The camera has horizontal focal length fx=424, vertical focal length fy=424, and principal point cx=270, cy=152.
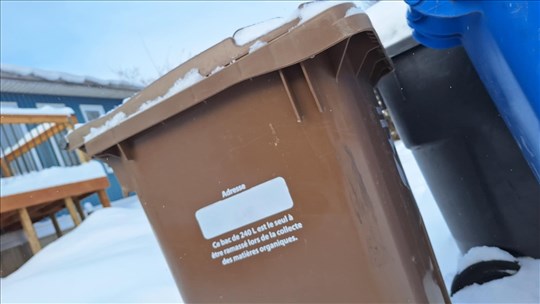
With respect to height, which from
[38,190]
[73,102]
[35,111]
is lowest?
[38,190]

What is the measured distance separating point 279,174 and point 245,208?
205 millimetres

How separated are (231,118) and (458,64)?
1.44 m

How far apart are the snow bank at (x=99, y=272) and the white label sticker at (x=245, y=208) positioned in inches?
52.2

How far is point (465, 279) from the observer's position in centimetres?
245

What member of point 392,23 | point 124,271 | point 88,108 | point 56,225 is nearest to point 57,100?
point 88,108

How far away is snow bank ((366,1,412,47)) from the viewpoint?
97.0 inches

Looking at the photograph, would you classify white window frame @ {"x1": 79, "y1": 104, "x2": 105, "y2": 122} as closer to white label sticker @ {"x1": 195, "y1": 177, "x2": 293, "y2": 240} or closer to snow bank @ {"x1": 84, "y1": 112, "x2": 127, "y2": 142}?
snow bank @ {"x1": 84, "y1": 112, "x2": 127, "y2": 142}

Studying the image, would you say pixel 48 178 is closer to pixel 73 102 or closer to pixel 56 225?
pixel 56 225

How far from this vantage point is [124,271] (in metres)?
3.88

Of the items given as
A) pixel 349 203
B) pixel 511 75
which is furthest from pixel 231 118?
pixel 511 75

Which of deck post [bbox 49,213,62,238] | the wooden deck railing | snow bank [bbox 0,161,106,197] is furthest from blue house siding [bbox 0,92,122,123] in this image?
snow bank [bbox 0,161,106,197]

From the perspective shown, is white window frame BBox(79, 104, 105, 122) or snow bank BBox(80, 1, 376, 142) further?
white window frame BBox(79, 104, 105, 122)

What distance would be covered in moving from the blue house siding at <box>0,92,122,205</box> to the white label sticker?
10.5 metres

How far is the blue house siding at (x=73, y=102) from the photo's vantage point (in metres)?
11.9
